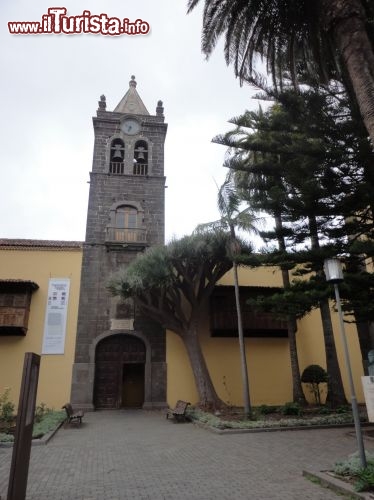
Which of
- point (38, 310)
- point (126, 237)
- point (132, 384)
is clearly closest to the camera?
Answer: point (38, 310)

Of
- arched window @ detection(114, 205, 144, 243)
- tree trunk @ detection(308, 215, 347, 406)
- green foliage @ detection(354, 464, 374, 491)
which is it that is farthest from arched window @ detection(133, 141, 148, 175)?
Answer: green foliage @ detection(354, 464, 374, 491)

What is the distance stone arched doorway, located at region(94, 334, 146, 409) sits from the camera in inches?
619

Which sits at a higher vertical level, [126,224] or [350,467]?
[126,224]

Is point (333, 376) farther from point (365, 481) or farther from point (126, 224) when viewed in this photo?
point (126, 224)

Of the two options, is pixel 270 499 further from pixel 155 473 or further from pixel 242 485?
pixel 155 473

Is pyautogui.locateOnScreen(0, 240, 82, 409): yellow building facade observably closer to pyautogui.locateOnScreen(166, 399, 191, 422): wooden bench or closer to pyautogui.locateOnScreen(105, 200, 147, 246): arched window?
pyautogui.locateOnScreen(105, 200, 147, 246): arched window

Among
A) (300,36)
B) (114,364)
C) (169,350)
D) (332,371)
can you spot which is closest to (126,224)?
(169,350)

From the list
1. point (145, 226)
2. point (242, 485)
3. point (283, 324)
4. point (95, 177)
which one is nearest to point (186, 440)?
point (242, 485)

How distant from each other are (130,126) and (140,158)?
2.07 meters

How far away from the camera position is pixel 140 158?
2017 centimetres

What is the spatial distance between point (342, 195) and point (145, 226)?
10.3 meters

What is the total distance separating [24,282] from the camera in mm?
15312

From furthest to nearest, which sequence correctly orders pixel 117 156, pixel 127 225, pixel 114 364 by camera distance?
1. pixel 117 156
2. pixel 127 225
3. pixel 114 364

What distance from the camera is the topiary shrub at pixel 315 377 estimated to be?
15008 millimetres
